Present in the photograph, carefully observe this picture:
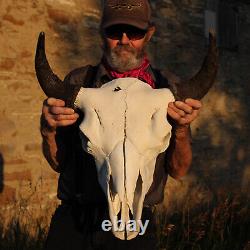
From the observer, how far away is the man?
247cm

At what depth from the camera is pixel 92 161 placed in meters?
2.46

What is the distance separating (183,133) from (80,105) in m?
0.61

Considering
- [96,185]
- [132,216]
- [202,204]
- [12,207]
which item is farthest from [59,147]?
[202,204]

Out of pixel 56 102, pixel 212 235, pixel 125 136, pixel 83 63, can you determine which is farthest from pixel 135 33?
pixel 83 63

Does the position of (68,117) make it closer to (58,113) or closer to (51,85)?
(58,113)

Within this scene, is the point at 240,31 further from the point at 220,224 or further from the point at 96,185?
the point at 96,185

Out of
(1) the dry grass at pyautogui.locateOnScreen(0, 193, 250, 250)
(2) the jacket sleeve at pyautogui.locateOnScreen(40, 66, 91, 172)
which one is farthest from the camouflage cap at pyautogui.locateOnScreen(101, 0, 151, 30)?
(1) the dry grass at pyautogui.locateOnScreen(0, 193, 250, 250)

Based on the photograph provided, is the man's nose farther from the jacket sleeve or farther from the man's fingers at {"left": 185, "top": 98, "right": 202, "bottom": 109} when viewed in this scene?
the man's fingers at {"left": 185, "top": 98, "right": 202, "bottom": 109}

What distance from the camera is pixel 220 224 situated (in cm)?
476

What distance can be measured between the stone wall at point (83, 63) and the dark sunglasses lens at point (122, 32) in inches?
109

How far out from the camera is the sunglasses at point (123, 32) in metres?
2.55

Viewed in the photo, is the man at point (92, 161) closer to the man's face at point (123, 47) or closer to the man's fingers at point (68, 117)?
the man's face at point (123, 47)

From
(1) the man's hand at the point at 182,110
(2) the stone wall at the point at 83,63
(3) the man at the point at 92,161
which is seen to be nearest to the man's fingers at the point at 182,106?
(1) the man's hand at the point at 182,110

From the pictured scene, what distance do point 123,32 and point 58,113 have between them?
0.73 meters
